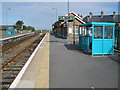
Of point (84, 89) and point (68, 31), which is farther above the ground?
point (68, 31)

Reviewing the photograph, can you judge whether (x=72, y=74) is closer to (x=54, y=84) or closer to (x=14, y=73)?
(x=54, y=84)

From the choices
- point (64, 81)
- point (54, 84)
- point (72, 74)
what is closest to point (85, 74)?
point (72, 74)

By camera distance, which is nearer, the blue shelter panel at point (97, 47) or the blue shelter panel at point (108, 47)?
the blue shelter panel at point (97, 47)

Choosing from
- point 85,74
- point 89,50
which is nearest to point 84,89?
point 85,74

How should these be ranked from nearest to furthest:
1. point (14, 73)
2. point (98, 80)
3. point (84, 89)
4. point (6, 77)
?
point (84, 89) → point (98, 80) → point (6, 77) → point (14, 73)

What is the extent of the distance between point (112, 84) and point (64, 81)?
1.57 m

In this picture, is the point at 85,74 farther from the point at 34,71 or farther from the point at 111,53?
the point at 111,53

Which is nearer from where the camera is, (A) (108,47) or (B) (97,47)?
(B) (97,47)

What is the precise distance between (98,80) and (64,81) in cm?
119

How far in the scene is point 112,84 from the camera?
5559 mm

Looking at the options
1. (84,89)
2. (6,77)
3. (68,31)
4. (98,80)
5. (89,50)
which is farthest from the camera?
(68,31)

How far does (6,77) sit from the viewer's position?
7332mm

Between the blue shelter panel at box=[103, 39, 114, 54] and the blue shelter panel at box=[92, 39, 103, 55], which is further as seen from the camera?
the blue shelter panel at box=[103, 39, 114, 54]

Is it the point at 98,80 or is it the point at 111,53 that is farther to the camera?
the point at 111,53
